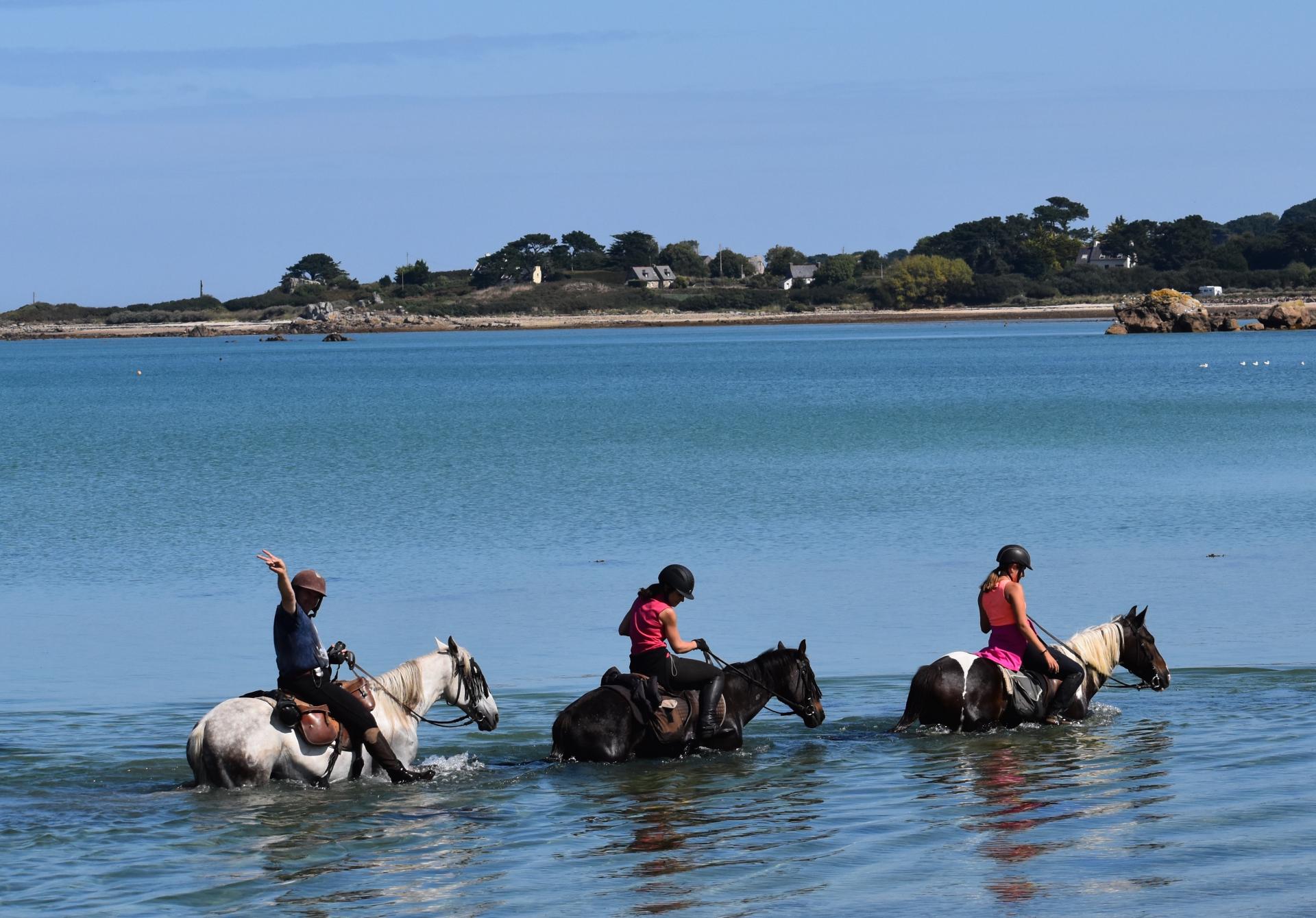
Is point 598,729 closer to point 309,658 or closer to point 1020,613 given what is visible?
point 309,658

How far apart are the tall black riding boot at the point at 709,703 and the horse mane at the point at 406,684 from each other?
2.18m

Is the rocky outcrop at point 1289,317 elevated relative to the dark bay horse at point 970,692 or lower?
elevated

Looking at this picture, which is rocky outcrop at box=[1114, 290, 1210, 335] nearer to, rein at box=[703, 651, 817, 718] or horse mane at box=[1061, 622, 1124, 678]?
horse mane at box=[1061, 622, 1124, 678]

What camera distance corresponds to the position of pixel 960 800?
11.8 m

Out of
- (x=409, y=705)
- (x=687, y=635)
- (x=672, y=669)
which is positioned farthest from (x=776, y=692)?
(x=687, y=635)

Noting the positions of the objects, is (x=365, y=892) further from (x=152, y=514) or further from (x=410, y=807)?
(x=152, y=514)

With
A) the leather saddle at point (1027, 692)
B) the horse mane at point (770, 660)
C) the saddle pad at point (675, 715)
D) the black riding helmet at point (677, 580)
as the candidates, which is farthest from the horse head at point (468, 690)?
the leather saddle at point (1027, 692)

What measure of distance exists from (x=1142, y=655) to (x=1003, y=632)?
1.63 m

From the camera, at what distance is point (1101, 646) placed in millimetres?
14375

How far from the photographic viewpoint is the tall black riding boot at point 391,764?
470 inches

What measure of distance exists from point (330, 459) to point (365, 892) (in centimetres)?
3990

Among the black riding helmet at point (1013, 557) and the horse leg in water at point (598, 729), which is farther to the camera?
the black riding helmet at point (1013, 557)

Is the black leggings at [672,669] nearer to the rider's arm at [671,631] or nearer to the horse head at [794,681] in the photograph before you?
the rider's arm at [671,631]

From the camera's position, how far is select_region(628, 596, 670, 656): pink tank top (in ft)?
41.6
